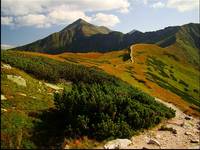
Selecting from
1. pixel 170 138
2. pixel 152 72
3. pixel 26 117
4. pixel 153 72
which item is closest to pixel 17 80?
pixel 26 117

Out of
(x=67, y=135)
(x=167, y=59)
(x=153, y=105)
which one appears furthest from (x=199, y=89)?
(x=67, y=135)

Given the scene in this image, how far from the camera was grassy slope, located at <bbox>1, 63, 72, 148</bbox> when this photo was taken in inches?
1077

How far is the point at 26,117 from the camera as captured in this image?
31219 millimetres

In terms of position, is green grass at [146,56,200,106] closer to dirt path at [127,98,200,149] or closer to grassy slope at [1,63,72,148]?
dirt path at [127,98,200,149]

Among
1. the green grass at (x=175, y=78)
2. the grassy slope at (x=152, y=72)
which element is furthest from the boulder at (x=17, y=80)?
the green grass at (x=175, y=78)

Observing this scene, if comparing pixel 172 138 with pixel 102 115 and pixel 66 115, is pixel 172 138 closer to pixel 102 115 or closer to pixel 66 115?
pixel 102 115

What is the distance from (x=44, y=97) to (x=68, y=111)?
23.5 feet

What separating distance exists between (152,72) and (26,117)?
218 feet

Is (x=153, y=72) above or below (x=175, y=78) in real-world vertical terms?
above

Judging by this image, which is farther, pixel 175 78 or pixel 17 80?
pixel 175 78

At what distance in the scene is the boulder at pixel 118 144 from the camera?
91.7ft

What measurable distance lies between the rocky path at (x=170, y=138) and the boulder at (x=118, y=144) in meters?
0.15

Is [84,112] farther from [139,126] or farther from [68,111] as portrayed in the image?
[139,126]

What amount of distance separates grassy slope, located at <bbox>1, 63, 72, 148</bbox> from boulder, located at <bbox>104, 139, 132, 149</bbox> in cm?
444
